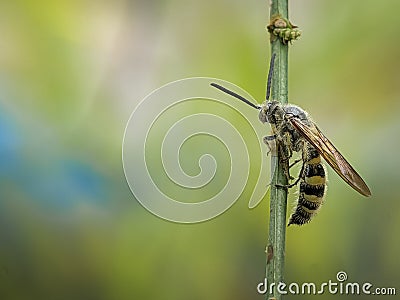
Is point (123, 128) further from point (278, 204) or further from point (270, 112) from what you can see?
point (278, 204)

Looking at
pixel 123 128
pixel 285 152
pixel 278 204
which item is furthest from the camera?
pixel 123 128

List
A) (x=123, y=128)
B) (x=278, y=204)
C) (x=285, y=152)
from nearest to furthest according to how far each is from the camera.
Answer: (x=278, y=204), (x=285, y=152), (x=123, y=128)

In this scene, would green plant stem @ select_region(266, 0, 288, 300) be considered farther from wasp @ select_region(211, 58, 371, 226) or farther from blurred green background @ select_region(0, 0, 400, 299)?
blurred green background @ select_region(0, 0, 400, 299)

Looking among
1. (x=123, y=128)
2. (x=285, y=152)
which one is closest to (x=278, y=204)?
(x=285, y=152)

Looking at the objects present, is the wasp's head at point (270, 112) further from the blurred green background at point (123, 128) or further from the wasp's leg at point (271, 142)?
the blurred green background at point (123, 128)

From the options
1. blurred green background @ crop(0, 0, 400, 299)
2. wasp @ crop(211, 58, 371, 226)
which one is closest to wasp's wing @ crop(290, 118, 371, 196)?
wasp @ crop(211, 58, 371, 226)

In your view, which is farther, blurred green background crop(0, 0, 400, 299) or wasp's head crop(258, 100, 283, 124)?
blurred green background crop(0, 0, 400, 299)
